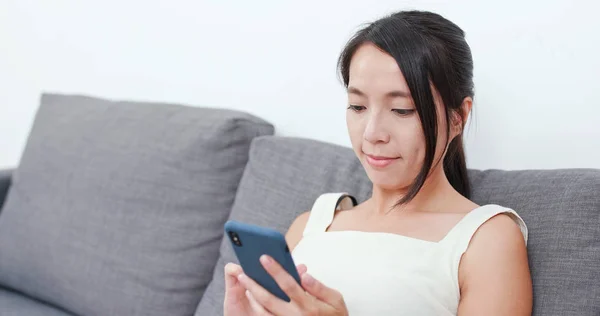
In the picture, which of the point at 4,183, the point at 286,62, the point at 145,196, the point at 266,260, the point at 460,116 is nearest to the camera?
the point at 266,260

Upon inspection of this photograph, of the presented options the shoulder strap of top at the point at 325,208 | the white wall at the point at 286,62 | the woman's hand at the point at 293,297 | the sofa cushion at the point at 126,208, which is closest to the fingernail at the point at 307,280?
the woman's hand at the point at 293,297

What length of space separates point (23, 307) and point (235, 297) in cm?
100

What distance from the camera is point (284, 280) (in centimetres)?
112

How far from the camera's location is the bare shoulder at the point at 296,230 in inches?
61.7

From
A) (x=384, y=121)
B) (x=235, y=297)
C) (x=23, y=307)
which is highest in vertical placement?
(x=384, y=121)

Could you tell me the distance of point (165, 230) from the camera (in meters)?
1.88

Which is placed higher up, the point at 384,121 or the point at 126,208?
the point at 384,121

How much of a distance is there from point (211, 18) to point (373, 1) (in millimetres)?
587

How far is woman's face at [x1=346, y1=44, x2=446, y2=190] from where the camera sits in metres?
1.28

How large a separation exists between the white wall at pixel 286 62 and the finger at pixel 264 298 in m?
0.65

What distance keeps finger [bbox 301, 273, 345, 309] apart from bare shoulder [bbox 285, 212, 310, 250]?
0.38 metres

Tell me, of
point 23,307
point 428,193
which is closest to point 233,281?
point 428,193

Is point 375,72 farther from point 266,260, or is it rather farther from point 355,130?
point 266,260

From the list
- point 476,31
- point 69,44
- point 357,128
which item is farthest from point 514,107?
point 69,44
